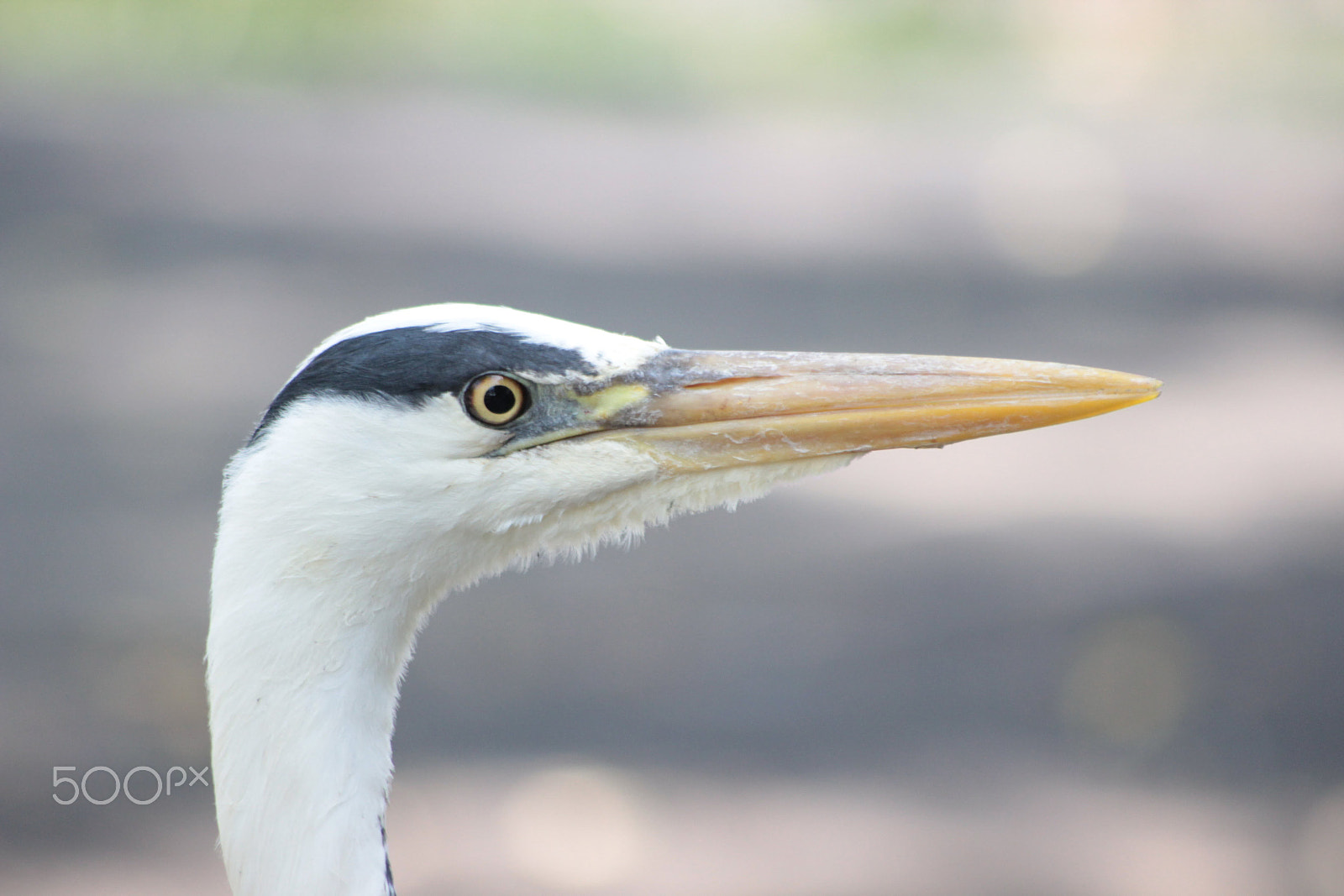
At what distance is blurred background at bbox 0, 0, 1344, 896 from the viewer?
4.03 m

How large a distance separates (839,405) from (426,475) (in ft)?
2.28

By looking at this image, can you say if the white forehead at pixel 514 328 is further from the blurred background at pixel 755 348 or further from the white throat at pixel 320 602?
the blurred background at pixel 755 348

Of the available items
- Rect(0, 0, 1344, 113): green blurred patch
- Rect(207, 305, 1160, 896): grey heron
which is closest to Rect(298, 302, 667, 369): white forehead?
Rect(207, 305, 1160, 896): grey heron

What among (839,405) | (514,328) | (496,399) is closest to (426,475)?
(496,399)

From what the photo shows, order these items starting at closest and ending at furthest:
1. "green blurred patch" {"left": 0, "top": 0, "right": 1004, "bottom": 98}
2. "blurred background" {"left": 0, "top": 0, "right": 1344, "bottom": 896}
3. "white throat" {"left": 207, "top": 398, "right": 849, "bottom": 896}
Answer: "white throat" {"left": 207, "top": 398, "right": 849, "bottom": 896}, "blurred background" {"left": 0, "top": 0, "right": 1344, "bottom": 896}, "green blurred patch" {"left": 0, "top": 0, "right": 1004, "bottom": 98}

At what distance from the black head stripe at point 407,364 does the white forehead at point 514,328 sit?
16mm

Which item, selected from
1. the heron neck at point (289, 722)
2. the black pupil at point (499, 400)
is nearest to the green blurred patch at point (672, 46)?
the black pupil at point (499, 400)

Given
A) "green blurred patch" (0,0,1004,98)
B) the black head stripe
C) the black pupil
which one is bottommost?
the black pupil

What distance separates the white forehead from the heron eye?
0.08 meters

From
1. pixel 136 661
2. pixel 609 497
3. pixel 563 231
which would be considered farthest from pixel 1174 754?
pixel 563 231

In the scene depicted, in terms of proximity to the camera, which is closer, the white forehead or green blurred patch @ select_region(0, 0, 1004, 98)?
the white forehead

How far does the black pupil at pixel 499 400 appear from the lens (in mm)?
1780

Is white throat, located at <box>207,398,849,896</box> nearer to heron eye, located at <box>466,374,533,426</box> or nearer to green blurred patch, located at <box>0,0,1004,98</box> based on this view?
heron eye, located at <box>466,374,533,426</box>

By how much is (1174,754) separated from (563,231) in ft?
17.3
